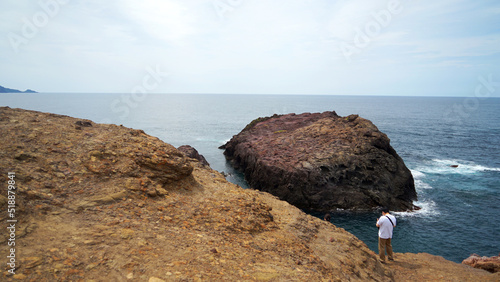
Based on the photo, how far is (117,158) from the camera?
42.7ft

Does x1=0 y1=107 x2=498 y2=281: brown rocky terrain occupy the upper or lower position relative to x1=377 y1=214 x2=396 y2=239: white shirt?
upper

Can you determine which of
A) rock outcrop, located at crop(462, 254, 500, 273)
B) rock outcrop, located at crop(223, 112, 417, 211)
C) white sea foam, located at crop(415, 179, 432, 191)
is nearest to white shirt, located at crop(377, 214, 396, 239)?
rock outcrop, located at crop(462, 254, 500, 273)

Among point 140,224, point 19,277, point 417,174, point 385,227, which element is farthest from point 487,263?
point 417,174

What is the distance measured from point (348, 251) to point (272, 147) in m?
29.4

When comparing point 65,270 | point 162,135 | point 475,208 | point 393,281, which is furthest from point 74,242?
point 162,135

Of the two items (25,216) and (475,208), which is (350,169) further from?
(25,216)

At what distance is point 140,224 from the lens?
9805 millimetres

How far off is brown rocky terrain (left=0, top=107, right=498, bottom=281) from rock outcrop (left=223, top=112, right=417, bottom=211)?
53.1 ft

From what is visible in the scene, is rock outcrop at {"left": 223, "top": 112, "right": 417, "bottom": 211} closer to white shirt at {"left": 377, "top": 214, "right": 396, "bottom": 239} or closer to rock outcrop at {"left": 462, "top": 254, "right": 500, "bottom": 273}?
rock outcrop at {"left": 462, "top": 254, "right": 500, "bottom": 273}

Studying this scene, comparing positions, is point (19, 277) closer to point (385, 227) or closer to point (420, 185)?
point (385, 227)

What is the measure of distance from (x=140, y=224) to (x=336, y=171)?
28578 mm

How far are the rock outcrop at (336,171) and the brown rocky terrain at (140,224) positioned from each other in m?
16.2

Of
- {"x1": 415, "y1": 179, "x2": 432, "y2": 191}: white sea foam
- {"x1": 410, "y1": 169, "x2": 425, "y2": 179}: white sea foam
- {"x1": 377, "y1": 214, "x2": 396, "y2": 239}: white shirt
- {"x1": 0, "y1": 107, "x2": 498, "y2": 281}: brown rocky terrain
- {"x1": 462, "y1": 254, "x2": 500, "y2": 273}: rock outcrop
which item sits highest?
{"x1": 0, "y1": 107, "x2": 498, "y2": 281}: brown rocky terrain

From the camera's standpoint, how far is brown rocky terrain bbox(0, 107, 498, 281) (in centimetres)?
768
